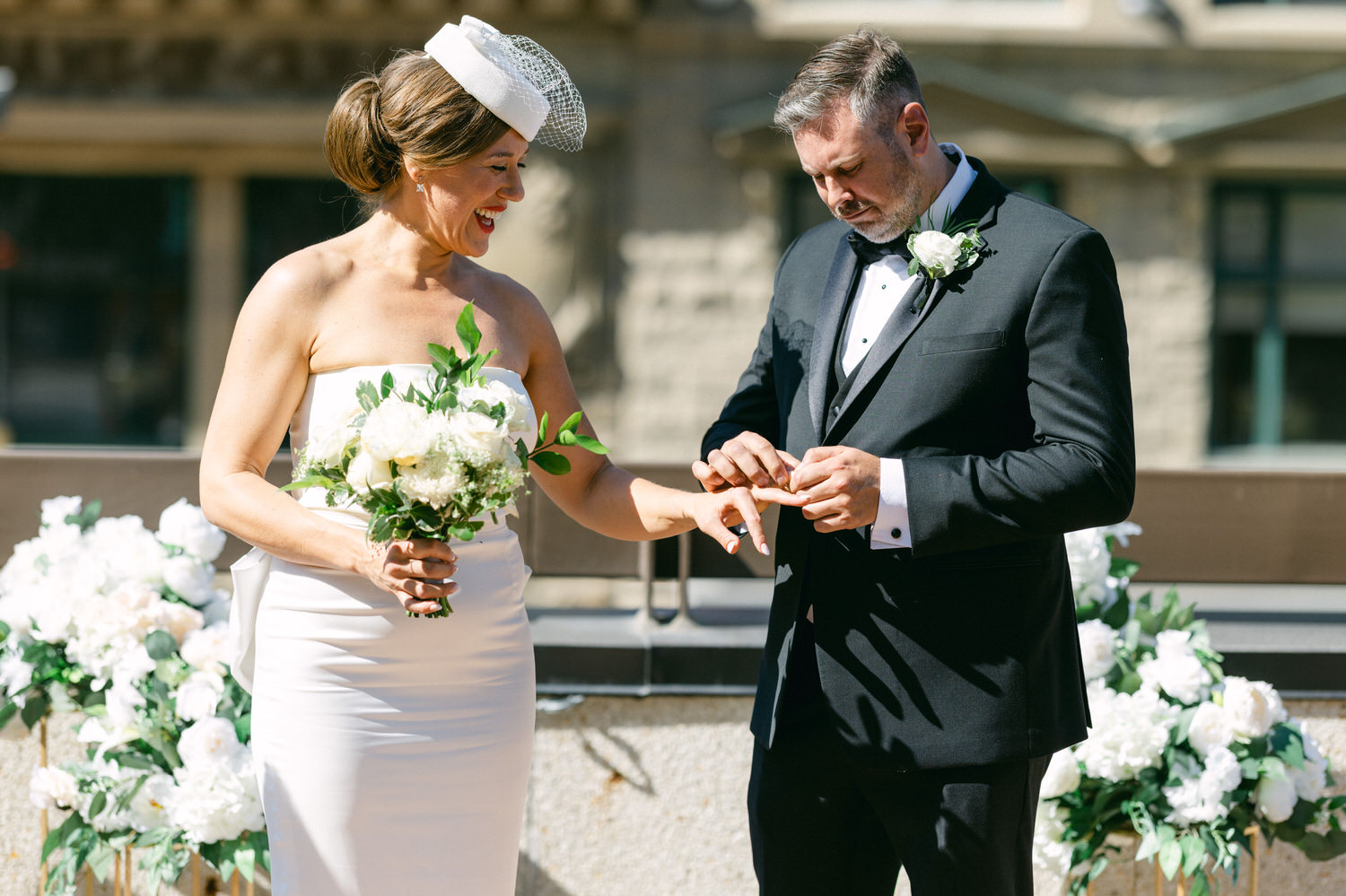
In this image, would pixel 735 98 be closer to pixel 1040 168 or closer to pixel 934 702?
pixel 1040 168

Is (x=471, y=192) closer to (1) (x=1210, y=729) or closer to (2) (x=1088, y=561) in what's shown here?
(2) (x=1088, y=561)

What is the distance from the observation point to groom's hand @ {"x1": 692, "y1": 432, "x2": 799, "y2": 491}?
2.16m

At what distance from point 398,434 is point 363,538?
32cm

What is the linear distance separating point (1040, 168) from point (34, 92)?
7237 mm

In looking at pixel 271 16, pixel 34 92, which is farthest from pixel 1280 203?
pixel 34 92

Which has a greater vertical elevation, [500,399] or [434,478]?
[500,399]

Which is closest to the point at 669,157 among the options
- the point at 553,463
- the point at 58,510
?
the point at 58,510

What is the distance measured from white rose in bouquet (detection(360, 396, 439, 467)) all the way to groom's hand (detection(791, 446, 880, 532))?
629mm

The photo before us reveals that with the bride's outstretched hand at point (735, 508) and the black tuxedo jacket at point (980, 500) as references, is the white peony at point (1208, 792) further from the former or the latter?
the bride's outstretched hand at point (735, 508)

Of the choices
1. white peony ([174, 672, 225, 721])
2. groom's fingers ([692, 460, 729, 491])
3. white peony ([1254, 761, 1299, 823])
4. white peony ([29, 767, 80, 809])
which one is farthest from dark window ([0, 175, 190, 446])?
white peony ([1254, 761, 1299, 823])

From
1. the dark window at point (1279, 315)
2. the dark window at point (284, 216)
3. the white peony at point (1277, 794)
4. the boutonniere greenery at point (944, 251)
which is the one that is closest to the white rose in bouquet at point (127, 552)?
the boutonniere greenery at point (944, 251)

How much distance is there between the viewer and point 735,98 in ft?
28.6

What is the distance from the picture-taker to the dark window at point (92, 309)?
9062 millimetres

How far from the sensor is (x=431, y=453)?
1873mm
